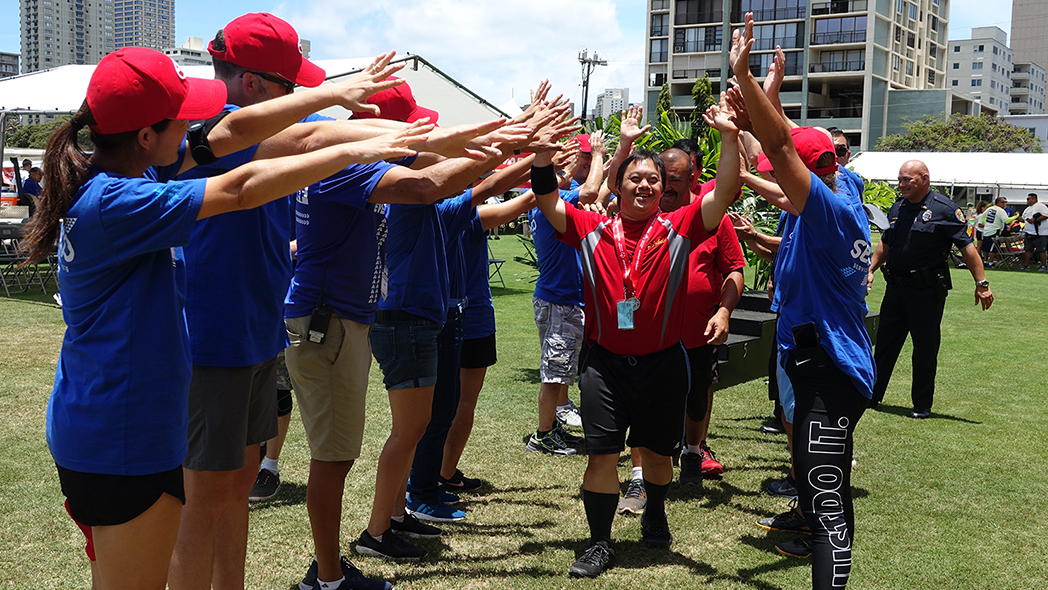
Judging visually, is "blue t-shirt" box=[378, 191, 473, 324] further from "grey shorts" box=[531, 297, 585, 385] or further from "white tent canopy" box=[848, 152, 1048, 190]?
"white tent canopy" box=[848, 152, 1048, 190]

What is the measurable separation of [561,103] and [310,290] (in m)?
1.44

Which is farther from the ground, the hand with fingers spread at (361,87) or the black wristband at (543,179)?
the hand with fingers spread at (361,87)

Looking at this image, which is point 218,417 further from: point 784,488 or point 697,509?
point 784,488

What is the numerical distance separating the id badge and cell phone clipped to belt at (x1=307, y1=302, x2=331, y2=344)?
1481 mm

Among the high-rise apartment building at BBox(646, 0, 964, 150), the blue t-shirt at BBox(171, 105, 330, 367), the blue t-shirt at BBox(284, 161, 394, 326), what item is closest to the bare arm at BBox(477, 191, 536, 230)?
the blue t-shirt at BBox(284, 161, 394, 326)

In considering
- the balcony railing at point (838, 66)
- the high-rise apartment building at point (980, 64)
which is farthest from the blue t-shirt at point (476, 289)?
the high-rise apartment building at point (980, 64)

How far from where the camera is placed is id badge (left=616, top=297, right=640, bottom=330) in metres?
4.10

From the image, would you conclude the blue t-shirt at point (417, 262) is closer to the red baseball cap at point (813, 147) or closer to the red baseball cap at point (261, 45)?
the red baseball cap at point (261, 45)

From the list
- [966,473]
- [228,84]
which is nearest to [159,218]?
[228,84]

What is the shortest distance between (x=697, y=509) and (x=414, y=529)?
189 centimetres

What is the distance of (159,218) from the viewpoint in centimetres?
208

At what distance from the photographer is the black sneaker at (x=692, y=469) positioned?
575 centimetres

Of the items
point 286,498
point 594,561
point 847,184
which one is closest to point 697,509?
point 594,561

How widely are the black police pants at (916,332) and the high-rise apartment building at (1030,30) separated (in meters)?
197
